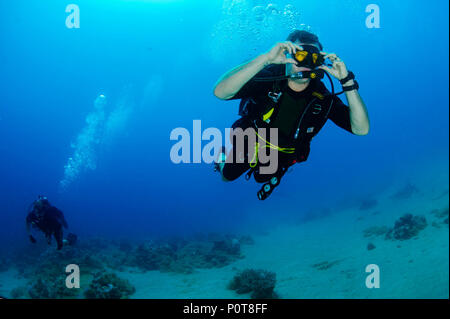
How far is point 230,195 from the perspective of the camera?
8500cm

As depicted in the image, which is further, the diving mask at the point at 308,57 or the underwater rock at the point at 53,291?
the underwater rock at the point at 53,291

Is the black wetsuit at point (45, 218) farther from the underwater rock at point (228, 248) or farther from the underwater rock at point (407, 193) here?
the underwater rock at point (407, 193)

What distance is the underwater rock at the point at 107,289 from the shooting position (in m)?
6.96

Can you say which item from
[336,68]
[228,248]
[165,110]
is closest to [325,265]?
[228,248]

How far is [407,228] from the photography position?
9.40m

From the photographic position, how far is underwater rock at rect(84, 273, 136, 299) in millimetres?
6961

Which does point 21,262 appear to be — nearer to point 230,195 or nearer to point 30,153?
point 230,195

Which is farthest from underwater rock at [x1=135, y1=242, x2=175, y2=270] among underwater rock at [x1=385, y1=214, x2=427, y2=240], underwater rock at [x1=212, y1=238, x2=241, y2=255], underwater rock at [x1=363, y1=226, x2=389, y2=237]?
underwater rock at [x1=363, y1=226, x2=389, y2=237]

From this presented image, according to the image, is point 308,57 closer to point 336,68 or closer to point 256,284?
point 336,68

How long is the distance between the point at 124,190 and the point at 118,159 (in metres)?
17.2

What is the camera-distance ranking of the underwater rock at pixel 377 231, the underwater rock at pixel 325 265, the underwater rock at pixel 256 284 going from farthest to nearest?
the underwater rock at pixel 377 231 → the underwater rock at pixel 325 265 → the underwater rock at pixel 256 284

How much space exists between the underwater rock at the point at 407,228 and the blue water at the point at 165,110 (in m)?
14.8

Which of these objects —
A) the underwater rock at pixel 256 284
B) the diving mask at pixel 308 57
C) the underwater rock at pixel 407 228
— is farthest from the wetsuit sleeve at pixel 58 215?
the underwater rock at pixel 407 228

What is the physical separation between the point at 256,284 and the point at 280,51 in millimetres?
6506
